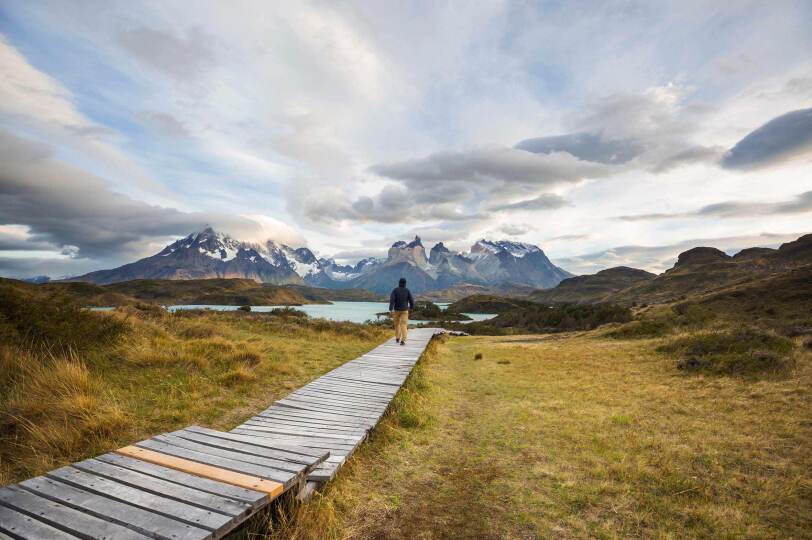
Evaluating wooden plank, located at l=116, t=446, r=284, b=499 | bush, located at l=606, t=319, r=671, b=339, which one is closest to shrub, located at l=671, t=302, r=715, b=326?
bush, located at l=606, t=319, r=671, b=339

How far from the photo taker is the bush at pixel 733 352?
41.4 feet

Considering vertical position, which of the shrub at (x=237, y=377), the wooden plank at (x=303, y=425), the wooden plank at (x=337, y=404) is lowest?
the wooden plank at (x=337, y=404)

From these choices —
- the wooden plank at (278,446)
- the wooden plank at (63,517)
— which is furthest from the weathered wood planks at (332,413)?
the wooden plank at (63,517)

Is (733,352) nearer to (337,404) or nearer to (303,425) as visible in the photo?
(337,404)

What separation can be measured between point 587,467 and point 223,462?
5.98 metres

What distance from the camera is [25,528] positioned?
10.7 feet

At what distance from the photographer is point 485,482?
6.38m

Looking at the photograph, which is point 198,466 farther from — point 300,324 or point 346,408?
point 300,324

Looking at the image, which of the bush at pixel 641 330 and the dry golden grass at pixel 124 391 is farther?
the bush at pixel 641 330

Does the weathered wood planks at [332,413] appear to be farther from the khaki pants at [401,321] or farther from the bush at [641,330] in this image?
the bush at [641,330]

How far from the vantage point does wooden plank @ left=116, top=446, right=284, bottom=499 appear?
418 cm

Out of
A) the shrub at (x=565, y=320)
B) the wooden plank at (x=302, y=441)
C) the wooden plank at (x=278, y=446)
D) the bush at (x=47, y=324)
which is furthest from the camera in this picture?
the shrub at (x=565, y=320)

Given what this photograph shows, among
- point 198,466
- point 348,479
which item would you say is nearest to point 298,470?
point 198,466

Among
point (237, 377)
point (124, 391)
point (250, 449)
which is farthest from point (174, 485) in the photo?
point (237, 377)
